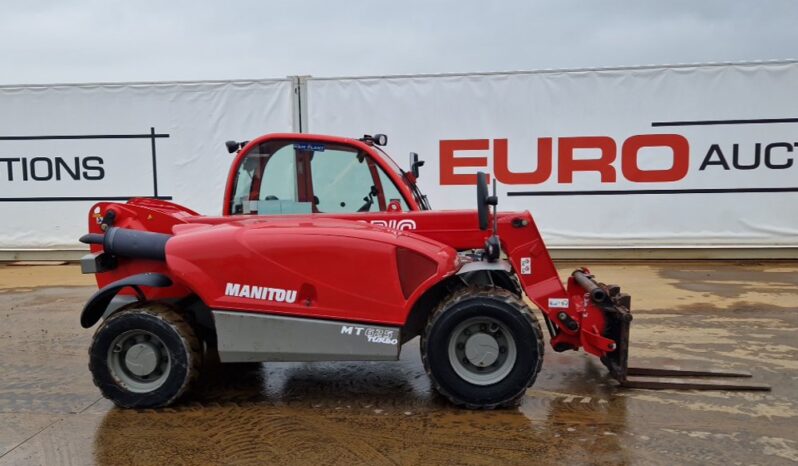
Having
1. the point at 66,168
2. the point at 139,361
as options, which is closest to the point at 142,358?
the point at 139,361

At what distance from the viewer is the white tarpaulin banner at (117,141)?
35.4 feet

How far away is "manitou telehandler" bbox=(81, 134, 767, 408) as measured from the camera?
3918mm

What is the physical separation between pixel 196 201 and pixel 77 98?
288cm

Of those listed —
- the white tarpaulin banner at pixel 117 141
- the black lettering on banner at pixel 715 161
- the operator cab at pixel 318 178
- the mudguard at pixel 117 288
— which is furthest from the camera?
the white tarpaulin banner at pixel 117 141

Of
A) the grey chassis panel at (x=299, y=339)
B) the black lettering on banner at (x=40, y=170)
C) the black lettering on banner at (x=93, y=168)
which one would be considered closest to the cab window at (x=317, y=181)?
the grey chassis panel at (x=299, y=339)

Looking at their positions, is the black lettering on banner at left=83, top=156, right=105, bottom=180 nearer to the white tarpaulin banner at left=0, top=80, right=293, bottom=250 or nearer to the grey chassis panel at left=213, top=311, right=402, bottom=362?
the white tarpaulin banner at left=0, top=80, right=293, bottom=250

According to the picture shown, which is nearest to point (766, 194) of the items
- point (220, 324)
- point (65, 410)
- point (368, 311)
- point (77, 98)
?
point (368, 311)

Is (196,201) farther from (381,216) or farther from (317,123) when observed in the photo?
(381,216)

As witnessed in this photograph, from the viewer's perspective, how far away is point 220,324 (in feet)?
13.1

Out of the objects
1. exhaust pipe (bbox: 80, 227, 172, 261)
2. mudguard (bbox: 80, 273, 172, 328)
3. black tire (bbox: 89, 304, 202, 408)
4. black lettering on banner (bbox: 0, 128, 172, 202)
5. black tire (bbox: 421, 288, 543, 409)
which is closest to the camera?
black tire (bbox: 421, 288, 543, 409)

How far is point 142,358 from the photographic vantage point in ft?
13.3

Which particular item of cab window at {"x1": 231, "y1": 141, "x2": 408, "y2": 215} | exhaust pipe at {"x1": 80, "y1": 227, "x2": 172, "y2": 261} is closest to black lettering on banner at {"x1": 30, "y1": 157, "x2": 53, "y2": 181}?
cab window at {"x1": 231, "y1": 141, "x2": 408, "y2": 215}

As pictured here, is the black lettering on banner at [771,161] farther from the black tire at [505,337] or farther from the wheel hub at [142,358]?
the wheel hub at [142,358]

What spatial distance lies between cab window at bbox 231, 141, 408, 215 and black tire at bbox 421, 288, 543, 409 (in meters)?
1.52
